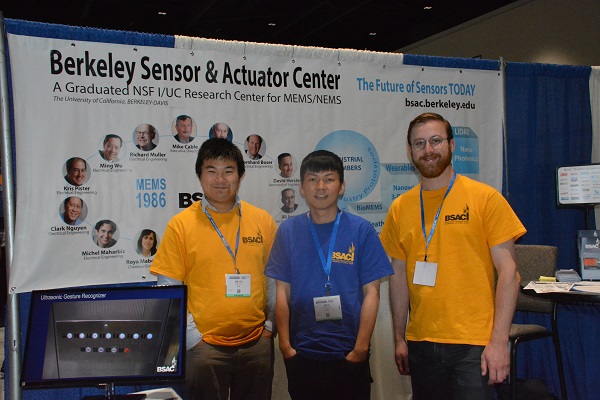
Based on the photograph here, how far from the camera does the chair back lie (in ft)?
10.9

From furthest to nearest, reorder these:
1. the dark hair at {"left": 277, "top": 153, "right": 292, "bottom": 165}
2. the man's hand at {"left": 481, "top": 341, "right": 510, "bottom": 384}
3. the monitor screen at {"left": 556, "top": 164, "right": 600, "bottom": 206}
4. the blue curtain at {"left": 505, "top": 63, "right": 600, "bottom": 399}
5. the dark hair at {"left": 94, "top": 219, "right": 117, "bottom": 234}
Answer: the blue curtain at {"left": 505, "top": 63, "right": 600, "bottom": 399} → the monitor screen at {"left": 556, "top": 164, "right": 600, "bottom": 206} → the dark hair at {"left": 277, "top": 153, "right": 292, "bottom": 165} → the dark hair at {"left": 94, "top": 219, "right": 117, "bottom": 234} → the man's hand at {"left": 481, "top": 341, "right": 510, "bottom": 384}

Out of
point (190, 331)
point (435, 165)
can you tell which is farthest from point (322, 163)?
point (190, 331)

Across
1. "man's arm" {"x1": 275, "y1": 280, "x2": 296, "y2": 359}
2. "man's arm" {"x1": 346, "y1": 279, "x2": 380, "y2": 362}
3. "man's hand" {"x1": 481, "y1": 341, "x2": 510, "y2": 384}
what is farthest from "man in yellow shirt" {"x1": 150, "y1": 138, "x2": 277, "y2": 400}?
"man's hand" {"x1": 481, "y1": 341, "x2": 510, "y2": 384}

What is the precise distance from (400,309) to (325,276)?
1.39 ft

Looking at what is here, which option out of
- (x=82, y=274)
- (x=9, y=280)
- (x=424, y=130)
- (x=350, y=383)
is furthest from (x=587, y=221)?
(x=9, y=280)

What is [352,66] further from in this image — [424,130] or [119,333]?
[119,333]

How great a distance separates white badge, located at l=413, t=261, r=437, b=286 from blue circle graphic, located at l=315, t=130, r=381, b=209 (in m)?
1.01

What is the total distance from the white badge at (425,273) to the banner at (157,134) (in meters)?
0.99

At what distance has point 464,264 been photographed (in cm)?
216

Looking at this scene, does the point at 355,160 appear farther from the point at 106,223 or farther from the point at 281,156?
the point at 106,223

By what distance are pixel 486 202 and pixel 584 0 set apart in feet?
16.4

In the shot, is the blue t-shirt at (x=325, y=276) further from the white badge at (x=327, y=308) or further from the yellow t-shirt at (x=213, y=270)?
the yellow t-shirt at (x=213, y=270)

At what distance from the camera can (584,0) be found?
19.8ft

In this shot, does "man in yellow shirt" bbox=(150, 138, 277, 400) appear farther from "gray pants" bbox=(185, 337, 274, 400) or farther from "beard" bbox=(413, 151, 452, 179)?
"beard" bbox=(413, 151, 452, 179)
